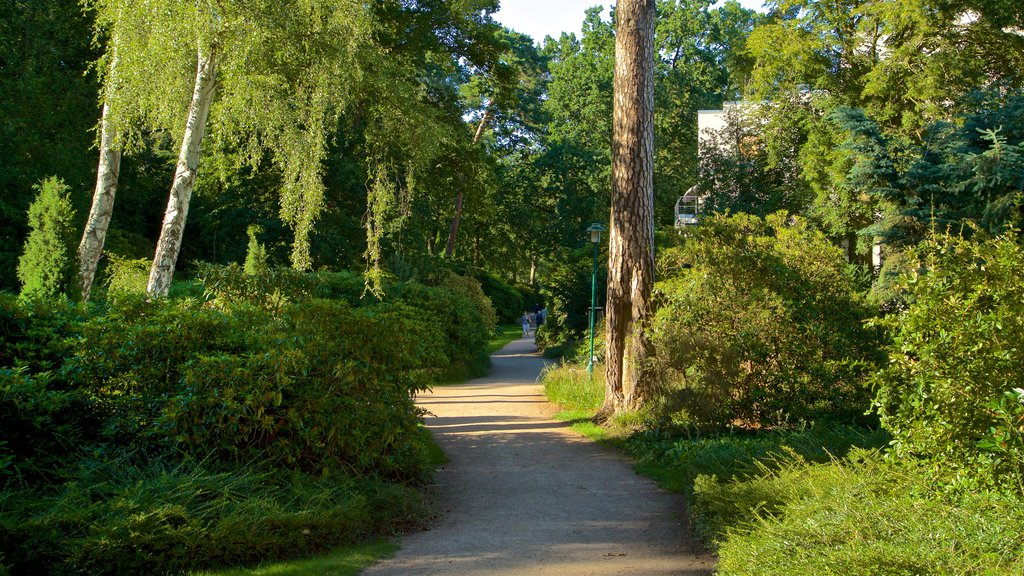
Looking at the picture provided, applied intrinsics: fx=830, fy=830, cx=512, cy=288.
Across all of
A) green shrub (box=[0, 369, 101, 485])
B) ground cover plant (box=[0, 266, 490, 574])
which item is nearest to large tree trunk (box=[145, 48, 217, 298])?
ground cover plant (box=[0, 266, 490, 574])

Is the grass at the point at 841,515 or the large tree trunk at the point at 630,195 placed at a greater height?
the large tree trunk at the point at 630,195

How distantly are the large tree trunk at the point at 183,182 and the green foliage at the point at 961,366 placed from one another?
346 inches

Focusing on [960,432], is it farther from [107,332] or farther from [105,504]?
[107,332]

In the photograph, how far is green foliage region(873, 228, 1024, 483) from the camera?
4.97 meters

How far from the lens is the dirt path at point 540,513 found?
6.15 meters

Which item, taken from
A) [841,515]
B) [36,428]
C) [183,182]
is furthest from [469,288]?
[841,515]

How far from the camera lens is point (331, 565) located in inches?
235

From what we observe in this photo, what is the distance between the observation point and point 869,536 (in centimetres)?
440

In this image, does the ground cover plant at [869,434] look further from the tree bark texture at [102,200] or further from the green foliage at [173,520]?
the tree bark texture at [102,200]

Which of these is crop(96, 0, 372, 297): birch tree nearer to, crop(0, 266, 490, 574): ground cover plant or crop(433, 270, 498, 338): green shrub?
crop(0, 266, 490, 574): ground cover plant

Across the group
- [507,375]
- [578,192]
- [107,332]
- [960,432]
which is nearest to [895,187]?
[507,375]

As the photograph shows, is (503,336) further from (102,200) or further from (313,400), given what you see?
(313,400)

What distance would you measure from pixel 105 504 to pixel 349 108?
861 centimetres

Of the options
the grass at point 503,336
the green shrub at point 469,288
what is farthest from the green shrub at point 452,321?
the grass at point 503,336
